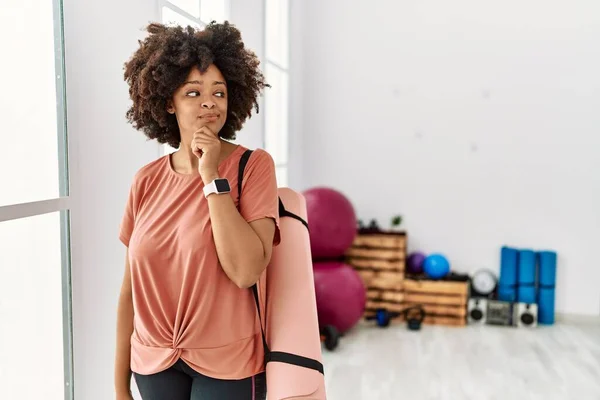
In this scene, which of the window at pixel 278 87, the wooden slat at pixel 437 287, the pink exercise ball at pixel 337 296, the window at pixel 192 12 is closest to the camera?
the window at pixel 192 12

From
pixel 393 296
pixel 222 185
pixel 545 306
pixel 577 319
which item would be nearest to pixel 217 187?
pixel 222 185

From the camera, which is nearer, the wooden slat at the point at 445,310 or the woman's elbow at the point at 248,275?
the woman's elbow at the point at 248,275

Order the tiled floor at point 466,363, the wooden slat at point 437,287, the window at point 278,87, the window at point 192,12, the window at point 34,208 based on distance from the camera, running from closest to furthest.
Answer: the window at point 34,208 < the window at point 192,12 < the tiled floor at point 466,363 < the window at point 278,87 < the wooden slat at point 437,287

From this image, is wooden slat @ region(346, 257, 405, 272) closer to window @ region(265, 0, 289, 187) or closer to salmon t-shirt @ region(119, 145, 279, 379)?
window @ region(265, 0, 289, 187)

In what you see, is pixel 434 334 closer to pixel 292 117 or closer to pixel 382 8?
pixel 292 117

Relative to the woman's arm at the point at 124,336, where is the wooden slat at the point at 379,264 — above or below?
below

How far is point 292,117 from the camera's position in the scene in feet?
13.9

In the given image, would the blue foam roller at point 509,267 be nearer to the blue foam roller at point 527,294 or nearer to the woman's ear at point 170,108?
the blue foam roller at point 527,294

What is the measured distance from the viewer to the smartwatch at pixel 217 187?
1.03 m

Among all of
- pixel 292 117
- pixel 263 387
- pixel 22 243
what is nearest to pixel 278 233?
pixel 263 387

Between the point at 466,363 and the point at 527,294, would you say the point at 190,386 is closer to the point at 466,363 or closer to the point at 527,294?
the point at 466,363

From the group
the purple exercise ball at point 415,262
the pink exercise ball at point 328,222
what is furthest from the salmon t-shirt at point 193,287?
the purple exercise ball at point 415,262

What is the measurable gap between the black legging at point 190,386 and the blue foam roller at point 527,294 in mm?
3244

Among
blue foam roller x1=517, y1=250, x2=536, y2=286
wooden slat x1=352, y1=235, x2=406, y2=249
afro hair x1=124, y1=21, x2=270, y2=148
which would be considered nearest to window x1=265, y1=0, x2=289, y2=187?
wooden slat x1=352, y1=235, x2=406, y2=249
